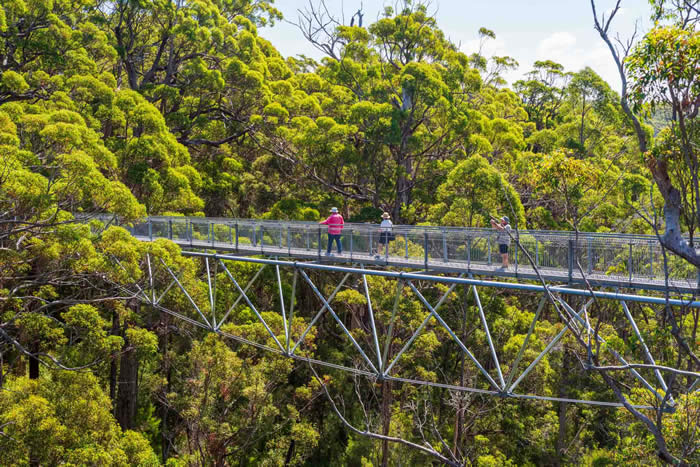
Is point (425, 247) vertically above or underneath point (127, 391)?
above

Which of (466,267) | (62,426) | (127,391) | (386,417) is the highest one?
(466,267)

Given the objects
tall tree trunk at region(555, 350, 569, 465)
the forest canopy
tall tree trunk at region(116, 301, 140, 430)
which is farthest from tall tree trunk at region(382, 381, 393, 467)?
tall tree trunk at region(116, 301, 140, 430)

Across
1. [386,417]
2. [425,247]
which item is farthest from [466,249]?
[386,417]

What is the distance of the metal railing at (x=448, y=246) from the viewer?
9.20 meters

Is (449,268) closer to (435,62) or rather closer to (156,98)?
(435,62)

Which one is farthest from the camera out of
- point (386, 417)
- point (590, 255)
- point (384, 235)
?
point (386, 417)

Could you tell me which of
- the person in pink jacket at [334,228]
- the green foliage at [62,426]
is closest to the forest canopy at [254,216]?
the green foliage at [62,426]

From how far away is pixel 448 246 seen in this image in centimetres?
1123

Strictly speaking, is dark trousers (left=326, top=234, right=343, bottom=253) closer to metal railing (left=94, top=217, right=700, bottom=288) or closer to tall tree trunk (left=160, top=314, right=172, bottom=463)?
metal railing (left=94, top=217, right=700, bottom=288)

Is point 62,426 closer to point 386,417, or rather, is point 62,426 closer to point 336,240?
point 336,240

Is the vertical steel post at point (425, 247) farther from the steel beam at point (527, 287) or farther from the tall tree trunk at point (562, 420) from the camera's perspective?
the tall tree trunk at point (562, 420)

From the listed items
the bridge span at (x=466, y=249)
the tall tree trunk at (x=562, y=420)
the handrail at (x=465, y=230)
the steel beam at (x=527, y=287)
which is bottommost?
the tall tree trunk at (x=562, y=420)

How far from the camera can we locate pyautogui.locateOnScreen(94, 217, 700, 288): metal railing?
362 inches

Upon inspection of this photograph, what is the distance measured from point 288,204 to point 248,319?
5.12m
